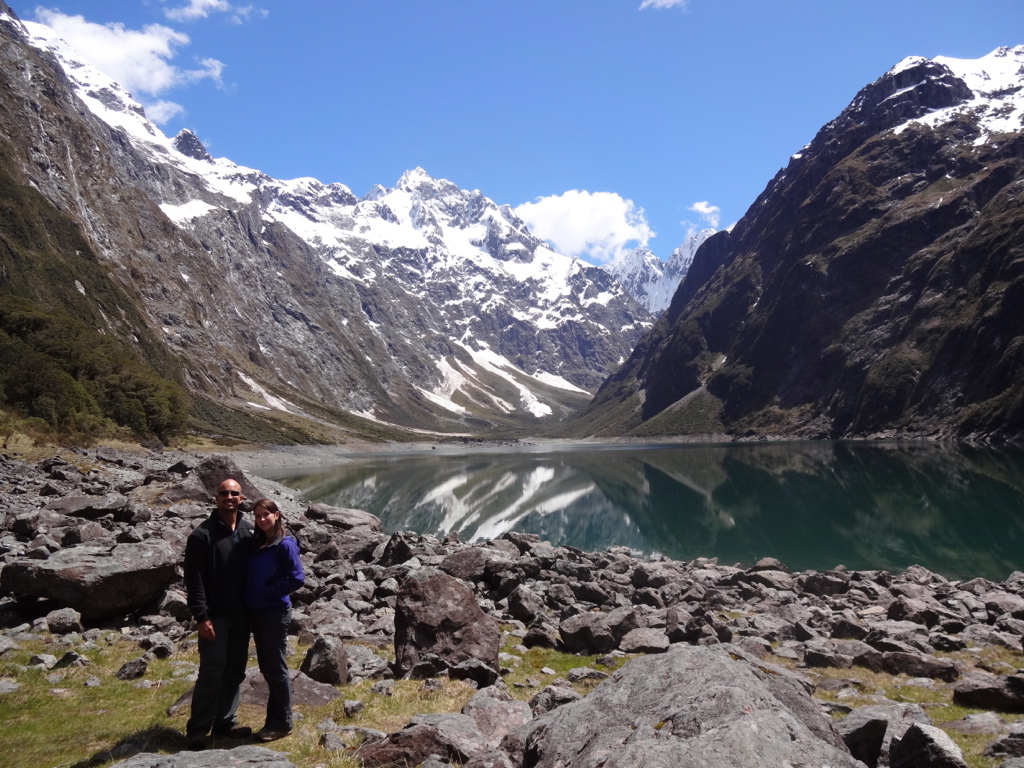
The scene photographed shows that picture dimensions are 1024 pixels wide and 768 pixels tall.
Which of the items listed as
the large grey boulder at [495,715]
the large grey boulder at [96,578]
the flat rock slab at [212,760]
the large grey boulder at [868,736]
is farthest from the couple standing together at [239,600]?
the large grey boulder at [868,736]

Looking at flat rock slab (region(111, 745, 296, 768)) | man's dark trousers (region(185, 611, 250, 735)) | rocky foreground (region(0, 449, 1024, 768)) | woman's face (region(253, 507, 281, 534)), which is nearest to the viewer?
flat rock slab (region(111, 745, 296, 768))

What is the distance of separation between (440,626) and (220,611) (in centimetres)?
587

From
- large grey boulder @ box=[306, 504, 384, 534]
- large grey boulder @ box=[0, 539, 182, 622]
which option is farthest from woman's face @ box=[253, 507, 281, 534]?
large grey boulder @ box=[306, 504, 384, 534]

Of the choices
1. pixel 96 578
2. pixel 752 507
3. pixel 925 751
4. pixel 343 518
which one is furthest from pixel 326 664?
pixel 752 507

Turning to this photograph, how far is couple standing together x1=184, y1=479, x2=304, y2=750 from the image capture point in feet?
32.3

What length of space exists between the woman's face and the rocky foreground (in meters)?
3.28

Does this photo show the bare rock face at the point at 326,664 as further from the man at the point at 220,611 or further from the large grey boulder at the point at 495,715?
the large grey boulder at the point at 495,715

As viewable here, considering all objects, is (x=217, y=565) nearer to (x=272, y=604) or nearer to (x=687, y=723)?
(x=272, y=604)

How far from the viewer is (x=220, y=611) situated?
1006 centimetres

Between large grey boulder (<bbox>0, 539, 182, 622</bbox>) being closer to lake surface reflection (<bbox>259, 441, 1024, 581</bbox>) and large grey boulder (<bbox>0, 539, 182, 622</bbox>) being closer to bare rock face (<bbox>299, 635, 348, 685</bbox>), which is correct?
bare rock face (<bbox>299, 635, 348, 685</bbox>)

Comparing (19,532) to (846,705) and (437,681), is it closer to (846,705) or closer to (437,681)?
(437,681)

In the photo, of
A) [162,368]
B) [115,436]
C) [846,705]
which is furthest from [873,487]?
[162,368]

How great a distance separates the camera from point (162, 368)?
560ft

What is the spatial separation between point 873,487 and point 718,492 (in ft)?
64.8
